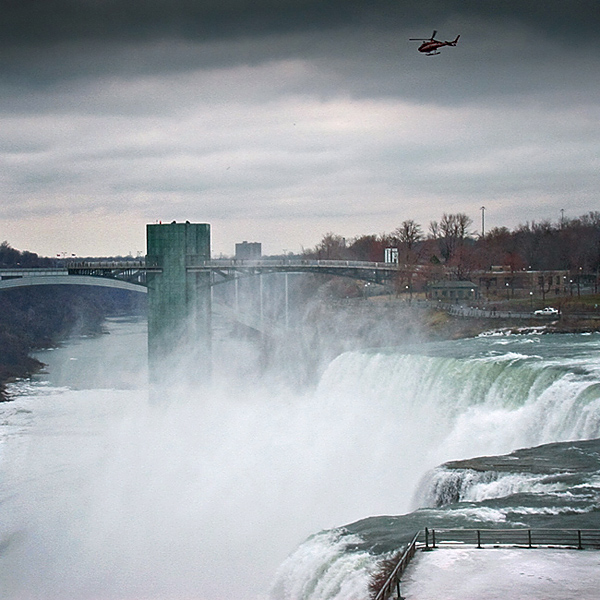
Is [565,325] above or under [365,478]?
above

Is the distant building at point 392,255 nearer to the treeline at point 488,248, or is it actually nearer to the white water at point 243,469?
the treeline at point 488,248

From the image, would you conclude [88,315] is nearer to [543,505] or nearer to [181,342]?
[181,342]

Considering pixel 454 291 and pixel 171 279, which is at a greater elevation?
pixel 171 279

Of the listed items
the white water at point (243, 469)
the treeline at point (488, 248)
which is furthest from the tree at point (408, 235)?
the white water at point (243, 469)

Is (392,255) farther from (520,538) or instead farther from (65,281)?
(520,538)

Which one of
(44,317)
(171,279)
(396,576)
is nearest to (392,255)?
(171,279)

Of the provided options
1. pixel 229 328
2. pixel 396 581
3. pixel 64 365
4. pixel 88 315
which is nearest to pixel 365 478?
pixel 396 581
